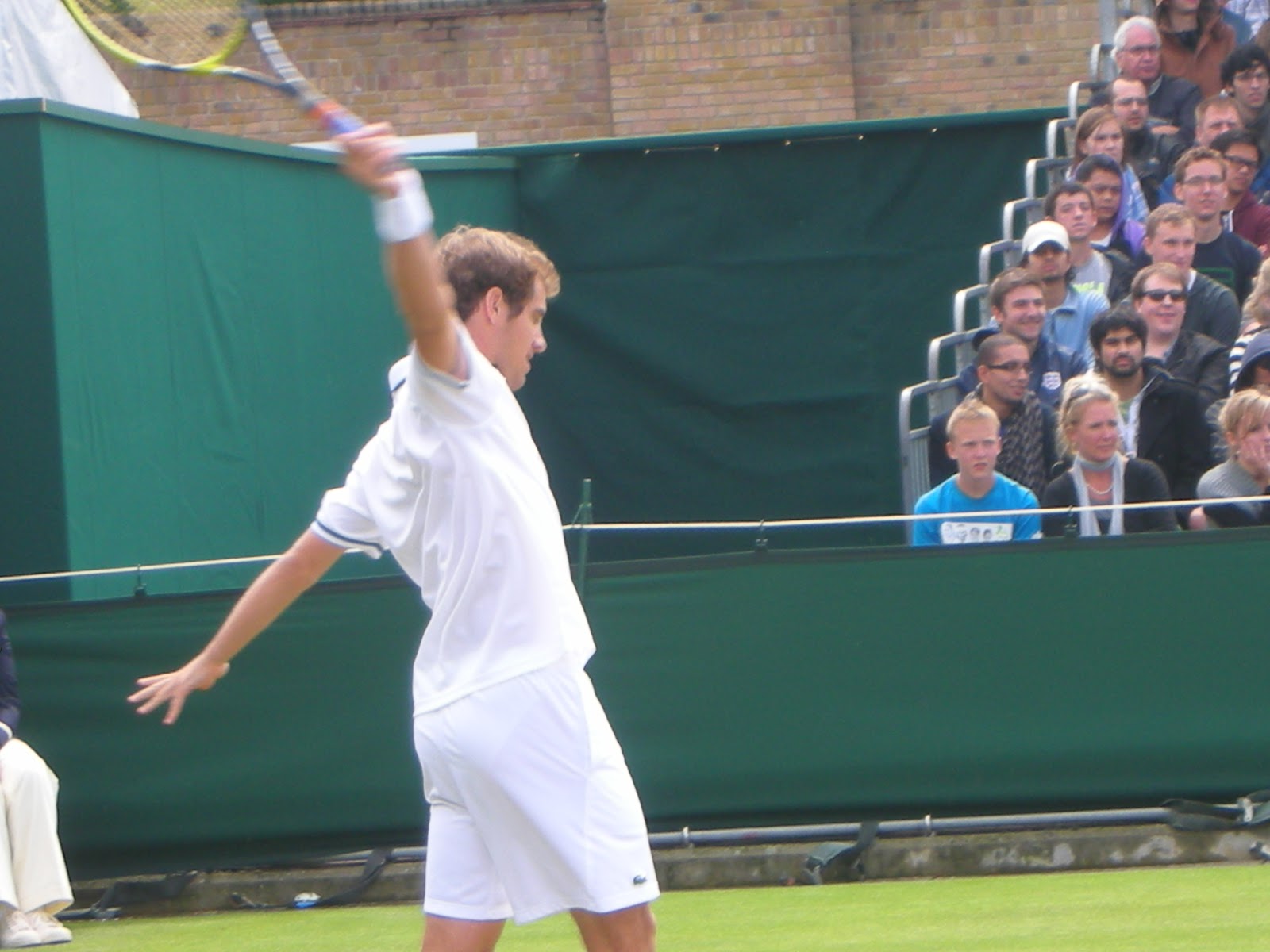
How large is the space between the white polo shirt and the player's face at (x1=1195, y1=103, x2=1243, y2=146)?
8.31m

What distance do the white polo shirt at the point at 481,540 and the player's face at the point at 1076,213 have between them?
7.15m

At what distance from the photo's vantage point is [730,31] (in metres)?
17.2

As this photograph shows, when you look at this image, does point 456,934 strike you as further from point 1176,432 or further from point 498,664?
point 1176,432

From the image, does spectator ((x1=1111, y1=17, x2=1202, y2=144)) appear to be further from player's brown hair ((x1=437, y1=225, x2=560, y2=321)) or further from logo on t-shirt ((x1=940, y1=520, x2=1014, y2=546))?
player's brown hair ((x1=437, y1=225, x2=560, y2=321))

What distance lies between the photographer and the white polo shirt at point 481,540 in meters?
3.59

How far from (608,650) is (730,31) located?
10.2m

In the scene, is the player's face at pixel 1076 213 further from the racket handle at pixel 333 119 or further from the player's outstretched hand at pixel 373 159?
the player's outstretched hand at pixel 373 159

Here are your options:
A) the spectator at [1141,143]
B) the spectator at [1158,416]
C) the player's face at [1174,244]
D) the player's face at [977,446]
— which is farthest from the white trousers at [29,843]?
the spectator at [1141,143]

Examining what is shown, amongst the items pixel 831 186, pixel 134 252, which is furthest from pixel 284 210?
pixel 831 186

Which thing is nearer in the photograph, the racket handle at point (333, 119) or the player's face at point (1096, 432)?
the racket handle at point (333, 119)

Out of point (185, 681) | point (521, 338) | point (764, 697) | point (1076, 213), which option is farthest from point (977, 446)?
point (185, 681)

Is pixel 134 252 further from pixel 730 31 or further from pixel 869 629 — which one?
pixel 730 31

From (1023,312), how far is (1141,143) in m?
2.33

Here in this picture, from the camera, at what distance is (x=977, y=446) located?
8305 millimetres
